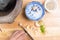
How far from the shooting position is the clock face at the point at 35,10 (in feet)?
4.11

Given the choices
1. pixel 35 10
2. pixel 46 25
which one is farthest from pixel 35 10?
pixel 46 25

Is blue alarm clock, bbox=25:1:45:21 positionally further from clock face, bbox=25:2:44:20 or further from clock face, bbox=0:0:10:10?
clock face, bbox=0:0:10:10

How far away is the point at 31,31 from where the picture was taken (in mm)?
1264

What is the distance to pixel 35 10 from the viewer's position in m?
1.26

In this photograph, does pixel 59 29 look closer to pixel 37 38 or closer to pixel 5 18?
pixel 37 38

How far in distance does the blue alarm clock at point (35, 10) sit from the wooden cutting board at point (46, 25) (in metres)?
0.03

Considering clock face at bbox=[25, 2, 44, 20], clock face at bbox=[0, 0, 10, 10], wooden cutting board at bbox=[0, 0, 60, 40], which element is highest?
clock face at bbox=[0, 0, 10, 10]

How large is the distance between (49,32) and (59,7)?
161mm

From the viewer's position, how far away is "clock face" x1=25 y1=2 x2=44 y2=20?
1253 mm

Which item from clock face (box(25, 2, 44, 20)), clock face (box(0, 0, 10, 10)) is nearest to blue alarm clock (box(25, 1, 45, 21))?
clock face (box(25, 2, 44, 20))

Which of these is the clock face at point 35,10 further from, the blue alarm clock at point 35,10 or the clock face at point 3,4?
the clock face at point 3,4

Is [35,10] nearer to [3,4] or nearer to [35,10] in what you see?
[35,10]

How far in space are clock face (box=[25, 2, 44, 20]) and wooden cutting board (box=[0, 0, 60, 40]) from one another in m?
0.03

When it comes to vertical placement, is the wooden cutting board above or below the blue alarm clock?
below
